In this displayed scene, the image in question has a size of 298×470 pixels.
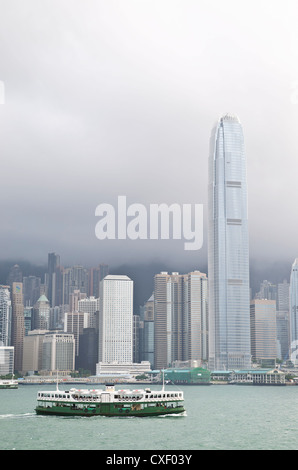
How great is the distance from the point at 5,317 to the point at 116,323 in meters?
26.1

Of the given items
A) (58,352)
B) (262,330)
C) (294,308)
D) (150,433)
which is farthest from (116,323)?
(150,433)

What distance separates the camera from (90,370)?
149 m

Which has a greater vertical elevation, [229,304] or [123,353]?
[229,304]

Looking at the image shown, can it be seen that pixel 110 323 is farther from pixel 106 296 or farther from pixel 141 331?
pixel 141 331

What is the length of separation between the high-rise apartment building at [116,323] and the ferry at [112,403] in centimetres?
11252

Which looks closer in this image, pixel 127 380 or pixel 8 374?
pixel 8 374

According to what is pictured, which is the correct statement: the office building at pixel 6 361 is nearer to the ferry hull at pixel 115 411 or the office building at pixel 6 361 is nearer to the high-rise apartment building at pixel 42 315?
the high-rise apartment building at pixel 42 315

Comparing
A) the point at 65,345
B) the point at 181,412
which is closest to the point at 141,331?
the point at 65,345

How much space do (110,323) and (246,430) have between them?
395 ft

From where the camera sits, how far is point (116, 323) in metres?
150

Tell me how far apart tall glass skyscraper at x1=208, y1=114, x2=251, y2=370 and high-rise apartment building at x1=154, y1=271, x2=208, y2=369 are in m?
24.7

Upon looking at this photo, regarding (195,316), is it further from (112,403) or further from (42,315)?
(112,403)
